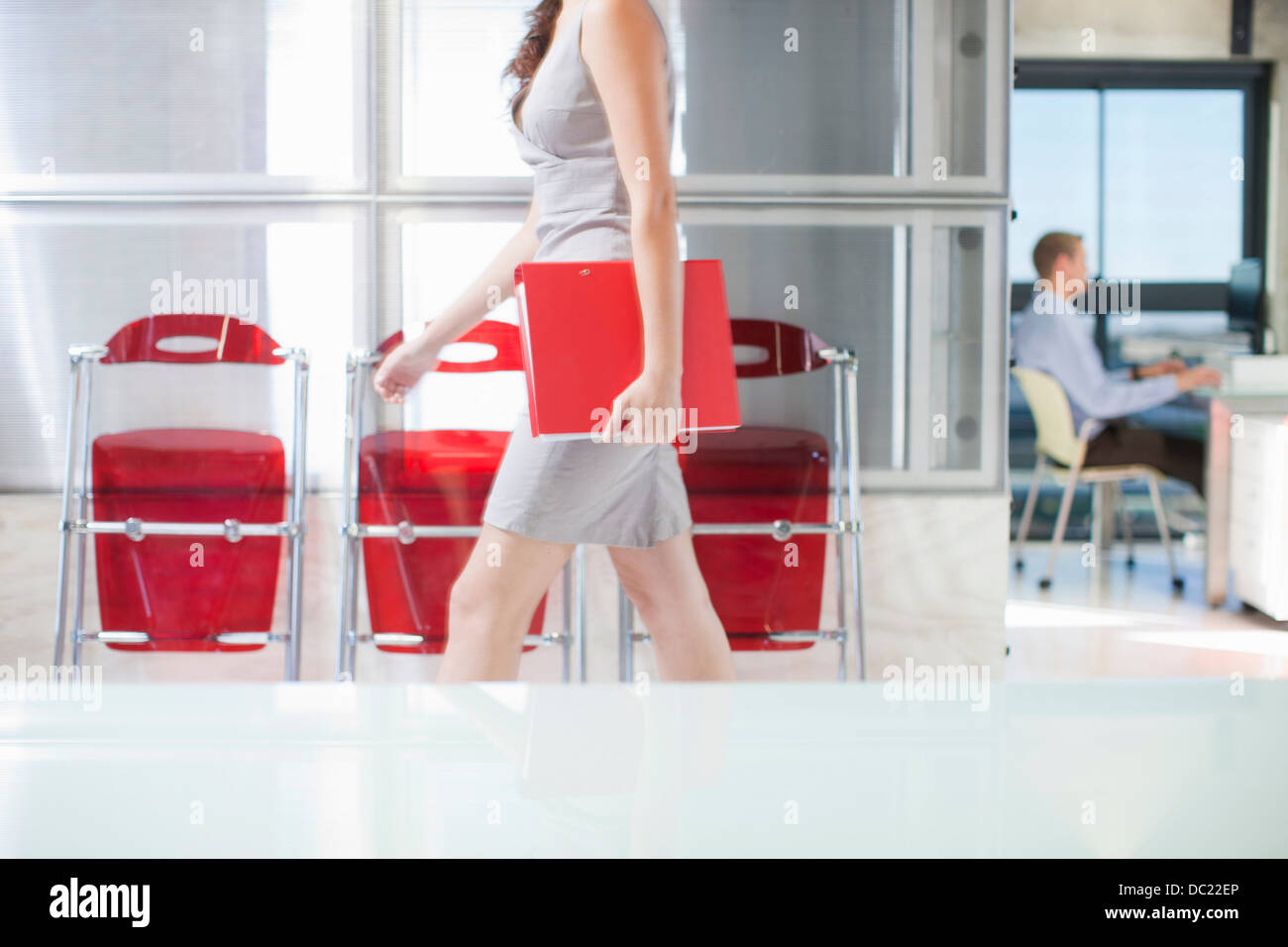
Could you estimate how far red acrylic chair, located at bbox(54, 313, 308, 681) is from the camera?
261cm

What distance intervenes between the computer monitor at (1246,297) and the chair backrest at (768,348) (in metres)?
3.47

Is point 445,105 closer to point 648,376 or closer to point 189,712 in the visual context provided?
point 648,376

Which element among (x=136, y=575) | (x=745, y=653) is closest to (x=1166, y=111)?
(x=745, y=653)

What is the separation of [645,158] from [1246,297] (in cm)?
470

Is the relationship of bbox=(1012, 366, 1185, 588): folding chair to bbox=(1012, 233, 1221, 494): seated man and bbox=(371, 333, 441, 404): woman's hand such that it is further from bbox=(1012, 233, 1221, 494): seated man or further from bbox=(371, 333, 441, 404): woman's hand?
bbox=(371, 333, 441, 404): woman's hand

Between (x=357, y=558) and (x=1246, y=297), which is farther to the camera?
(x=1246, y=297)

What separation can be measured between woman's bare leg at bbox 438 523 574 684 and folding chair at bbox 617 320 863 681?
3.36 feet

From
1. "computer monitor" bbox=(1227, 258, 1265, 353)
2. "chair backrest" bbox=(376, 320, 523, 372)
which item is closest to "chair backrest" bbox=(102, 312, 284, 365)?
"chair backrest" bbox=(376, 320, 523, 372)

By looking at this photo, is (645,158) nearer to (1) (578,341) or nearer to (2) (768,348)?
(1) (578,341)

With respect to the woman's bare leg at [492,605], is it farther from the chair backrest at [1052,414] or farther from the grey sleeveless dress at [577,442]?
the chair backrest at [1052,414]

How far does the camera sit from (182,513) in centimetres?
276

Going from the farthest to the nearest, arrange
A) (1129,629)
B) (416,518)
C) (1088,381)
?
(1088,381)
(1129,629)
(416,518)

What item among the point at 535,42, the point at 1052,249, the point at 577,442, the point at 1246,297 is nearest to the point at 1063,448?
the point at 1052,249
